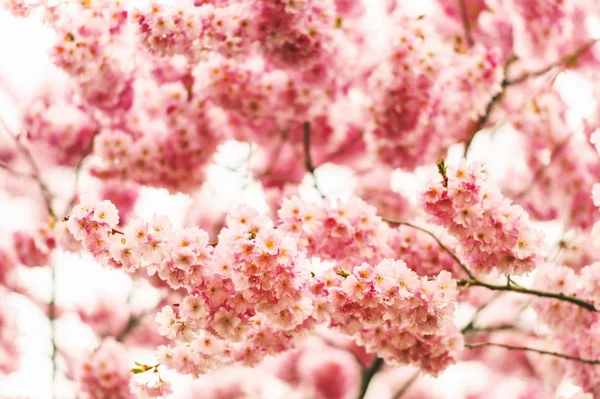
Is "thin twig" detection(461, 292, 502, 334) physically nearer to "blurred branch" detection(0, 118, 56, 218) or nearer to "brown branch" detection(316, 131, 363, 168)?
"brown branch" detection(316, 131, 363, 168)

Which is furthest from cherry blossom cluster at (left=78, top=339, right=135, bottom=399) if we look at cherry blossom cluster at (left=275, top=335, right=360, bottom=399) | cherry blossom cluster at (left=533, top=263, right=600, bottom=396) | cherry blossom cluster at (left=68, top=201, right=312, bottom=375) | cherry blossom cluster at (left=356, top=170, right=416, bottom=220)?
cherry blossom cluster at (left=533, top=263, right=600, bottom=396)

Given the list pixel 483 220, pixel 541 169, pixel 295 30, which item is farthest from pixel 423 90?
pixel 483 220

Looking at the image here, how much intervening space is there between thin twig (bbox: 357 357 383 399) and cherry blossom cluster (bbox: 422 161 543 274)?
4.52 feet

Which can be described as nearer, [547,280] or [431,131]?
[547,280]

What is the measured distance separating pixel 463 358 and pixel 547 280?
1708 millimetres

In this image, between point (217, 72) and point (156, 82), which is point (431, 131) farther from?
point (156, 82)

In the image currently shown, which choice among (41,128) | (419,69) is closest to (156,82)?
(41,128)

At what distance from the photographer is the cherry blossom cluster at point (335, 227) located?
2.04 m

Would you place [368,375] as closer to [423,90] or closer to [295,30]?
[423,90]

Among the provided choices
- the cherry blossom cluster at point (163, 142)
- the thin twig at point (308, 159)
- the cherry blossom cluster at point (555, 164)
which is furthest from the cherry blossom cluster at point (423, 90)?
the cherry blossom cluster at point (163, 142)

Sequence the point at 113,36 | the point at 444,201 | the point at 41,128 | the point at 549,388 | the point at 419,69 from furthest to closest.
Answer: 1. the point at 41,128
2. the point at 549,388
3. the point at 419,69
4. the point at 113,36
5. the point at 444,201

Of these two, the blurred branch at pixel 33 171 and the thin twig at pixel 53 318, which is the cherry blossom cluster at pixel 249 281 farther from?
the blurred branch at pixel 33 171

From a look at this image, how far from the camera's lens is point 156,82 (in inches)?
141

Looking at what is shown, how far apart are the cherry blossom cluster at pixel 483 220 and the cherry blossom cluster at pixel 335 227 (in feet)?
1.05
